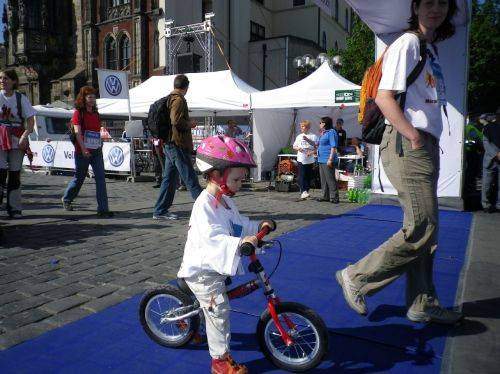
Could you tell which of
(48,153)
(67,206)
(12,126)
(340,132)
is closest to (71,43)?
(48,153)

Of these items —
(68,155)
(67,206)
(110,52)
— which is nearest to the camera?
(67,206)

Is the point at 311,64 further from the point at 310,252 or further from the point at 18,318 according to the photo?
the point at 18,318

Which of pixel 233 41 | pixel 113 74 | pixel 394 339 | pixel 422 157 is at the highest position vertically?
pixel 233 41

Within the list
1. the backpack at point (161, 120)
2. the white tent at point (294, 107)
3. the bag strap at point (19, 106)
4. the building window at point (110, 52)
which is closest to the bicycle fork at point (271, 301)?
the backpack at point (161, 120)

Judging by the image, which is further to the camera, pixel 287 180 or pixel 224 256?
pixel 287 180

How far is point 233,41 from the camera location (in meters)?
30.2

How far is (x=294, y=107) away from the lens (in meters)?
11.9

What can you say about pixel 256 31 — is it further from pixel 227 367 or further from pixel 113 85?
pixel 227 367

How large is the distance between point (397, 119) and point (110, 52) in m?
31.5

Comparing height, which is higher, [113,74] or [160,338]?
[113,74]

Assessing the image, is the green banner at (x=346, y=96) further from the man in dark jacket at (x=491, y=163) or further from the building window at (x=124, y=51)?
the building window at (x=124, y=51)

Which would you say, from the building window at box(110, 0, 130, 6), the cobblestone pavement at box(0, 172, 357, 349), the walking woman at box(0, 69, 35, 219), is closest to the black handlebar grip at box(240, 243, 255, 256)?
the cobblestone pavement at box(0, 172, 357, 349)

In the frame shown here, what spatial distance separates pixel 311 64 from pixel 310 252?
17412 millimetres

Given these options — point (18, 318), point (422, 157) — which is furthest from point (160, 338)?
point (422, 157)
